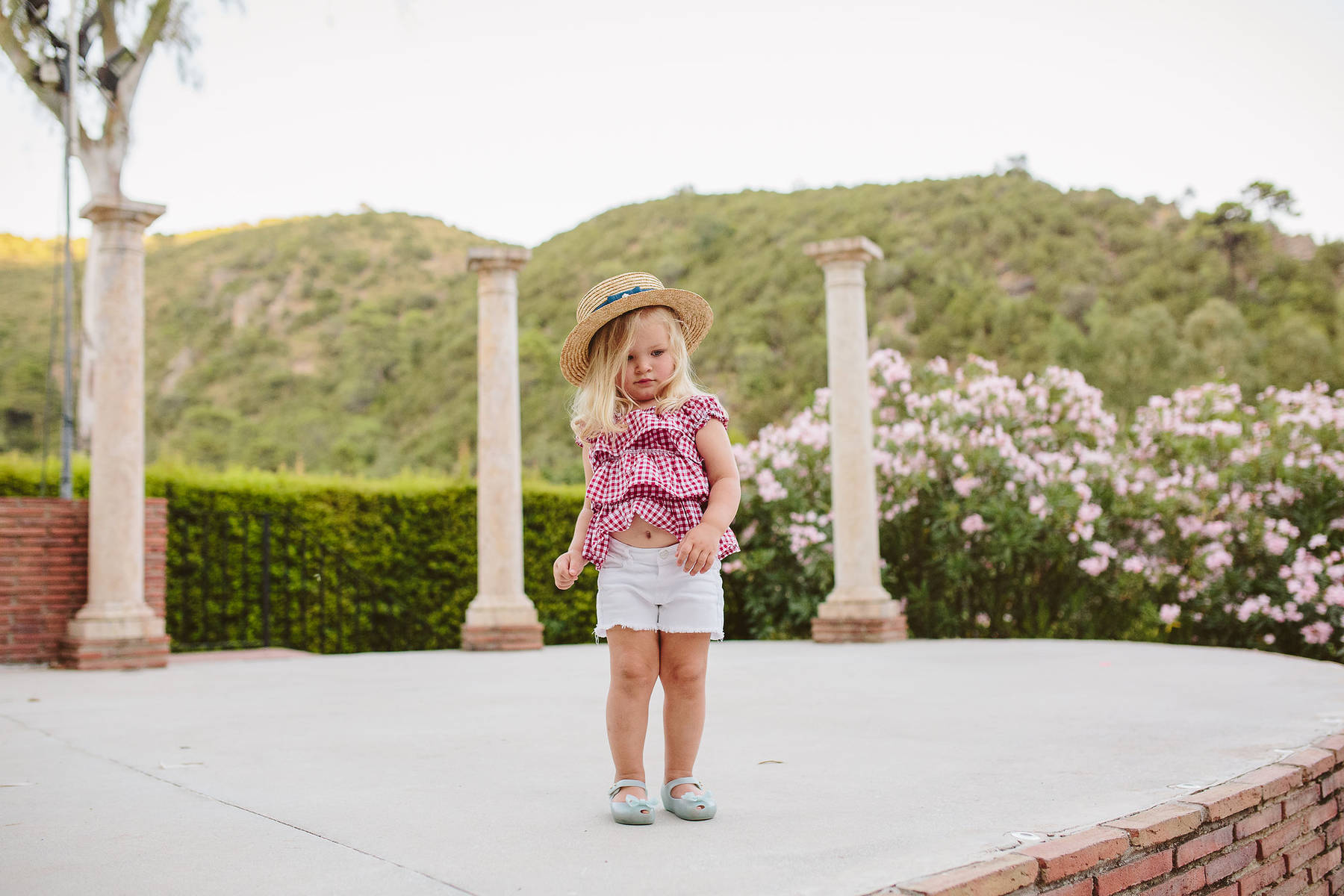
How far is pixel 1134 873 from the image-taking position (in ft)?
7.66

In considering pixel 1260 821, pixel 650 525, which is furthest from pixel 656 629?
pixel 1260 821

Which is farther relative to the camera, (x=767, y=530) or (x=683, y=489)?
(x=767, y=530)

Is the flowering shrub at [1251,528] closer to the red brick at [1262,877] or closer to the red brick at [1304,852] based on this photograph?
the red brick at [1304,852]

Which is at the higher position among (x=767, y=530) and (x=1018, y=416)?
(x=1018, y=416)

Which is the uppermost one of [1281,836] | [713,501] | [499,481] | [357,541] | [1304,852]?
[499,481]

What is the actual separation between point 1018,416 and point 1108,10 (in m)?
11.2

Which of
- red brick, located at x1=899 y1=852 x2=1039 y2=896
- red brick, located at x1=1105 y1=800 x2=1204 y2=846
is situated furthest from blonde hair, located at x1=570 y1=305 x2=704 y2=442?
red brick, located at x1=1105 y1=800 x2=1204 y2=846

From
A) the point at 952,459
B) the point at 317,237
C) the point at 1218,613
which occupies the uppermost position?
the point at 317,237

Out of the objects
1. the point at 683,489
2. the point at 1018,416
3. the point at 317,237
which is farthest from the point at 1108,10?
the point at 317,237

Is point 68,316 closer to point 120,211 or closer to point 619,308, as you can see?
point 120,211

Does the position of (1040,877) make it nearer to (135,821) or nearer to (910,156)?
(135,821)

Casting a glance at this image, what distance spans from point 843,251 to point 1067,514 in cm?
308

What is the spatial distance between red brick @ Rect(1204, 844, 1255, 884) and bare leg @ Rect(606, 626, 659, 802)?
58.2 inches

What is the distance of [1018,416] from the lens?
33.8 ft
